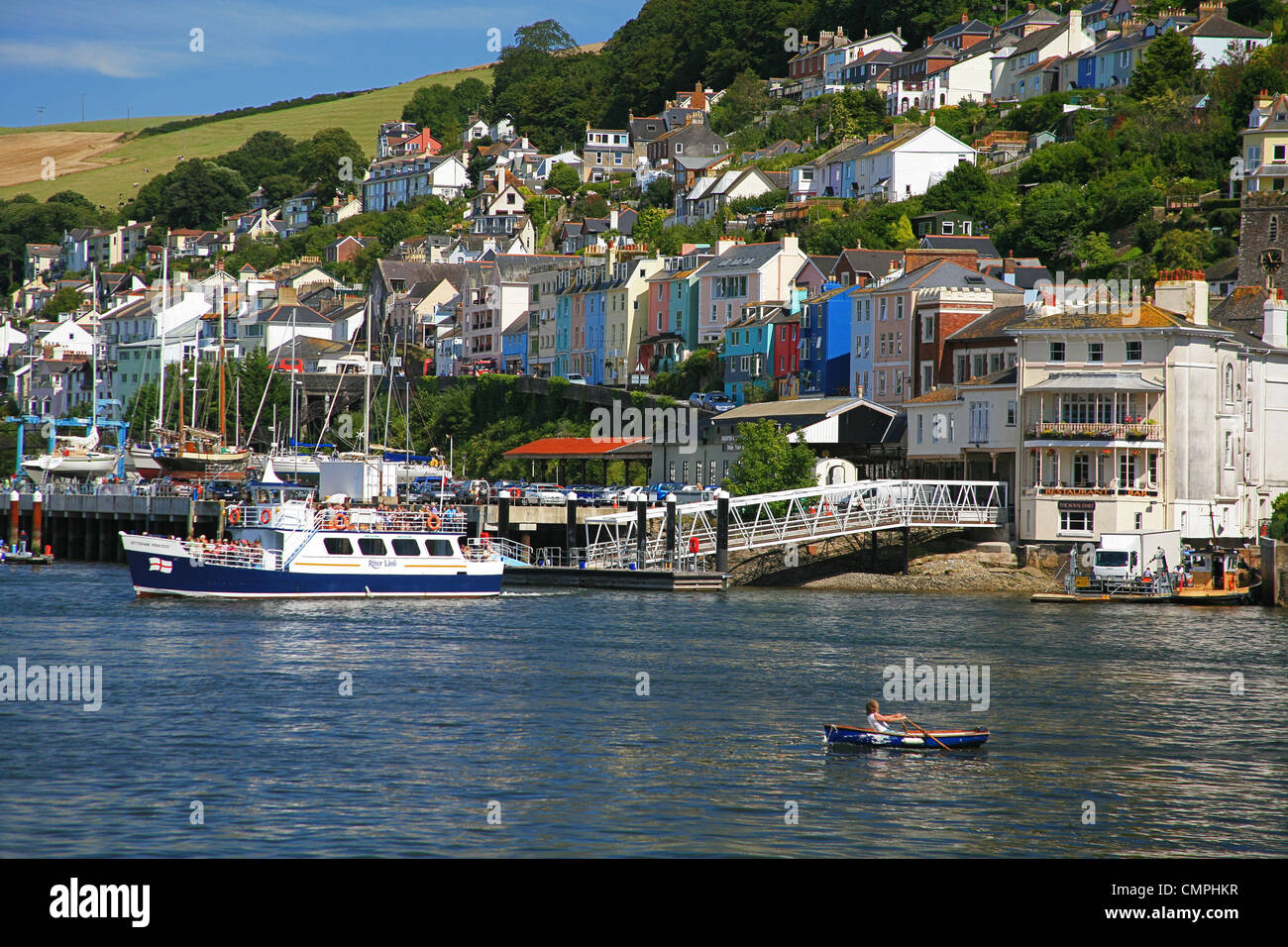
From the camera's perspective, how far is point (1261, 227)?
9531 centimetres

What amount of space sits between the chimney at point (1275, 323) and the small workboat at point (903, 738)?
55.2 metres

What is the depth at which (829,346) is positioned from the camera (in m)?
99.1

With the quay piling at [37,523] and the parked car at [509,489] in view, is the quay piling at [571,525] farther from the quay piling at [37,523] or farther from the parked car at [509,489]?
the quay piling at [37,523]

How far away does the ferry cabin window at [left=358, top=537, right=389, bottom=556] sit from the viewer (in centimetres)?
6562

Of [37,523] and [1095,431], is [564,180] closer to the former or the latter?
[37,523]

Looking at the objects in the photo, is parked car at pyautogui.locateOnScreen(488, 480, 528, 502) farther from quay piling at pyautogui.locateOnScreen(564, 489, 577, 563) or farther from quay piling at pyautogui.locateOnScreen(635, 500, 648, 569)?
quay piling at pyautogui.locateOnScreen(635, 500, 648, 569)

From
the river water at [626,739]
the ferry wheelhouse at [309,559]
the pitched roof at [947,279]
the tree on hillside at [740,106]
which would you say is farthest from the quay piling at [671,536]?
the tree on hillside at [740,106]

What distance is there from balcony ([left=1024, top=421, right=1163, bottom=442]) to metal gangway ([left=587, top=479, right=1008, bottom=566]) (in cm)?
379

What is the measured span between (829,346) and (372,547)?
137 feet

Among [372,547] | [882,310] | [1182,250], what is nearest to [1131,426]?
[882,310]

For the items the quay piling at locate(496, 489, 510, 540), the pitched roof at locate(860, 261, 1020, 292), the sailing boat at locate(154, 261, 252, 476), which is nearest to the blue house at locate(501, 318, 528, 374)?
the sailing boat at locate(154, 261, 252, 476)
